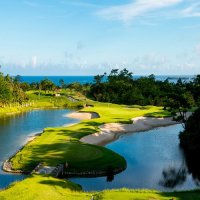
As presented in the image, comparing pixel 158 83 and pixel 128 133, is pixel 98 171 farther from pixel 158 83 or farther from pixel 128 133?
pixel 158 83

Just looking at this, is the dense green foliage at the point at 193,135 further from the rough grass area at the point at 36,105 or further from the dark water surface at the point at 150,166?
the rough grass area at the point at 36,105

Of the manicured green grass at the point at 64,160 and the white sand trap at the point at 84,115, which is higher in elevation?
the white sand trap at the point at 84,115

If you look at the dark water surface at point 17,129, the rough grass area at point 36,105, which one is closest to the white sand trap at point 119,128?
the dark water surface at point 17,129

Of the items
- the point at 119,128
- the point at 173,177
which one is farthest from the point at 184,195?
the point at 119,128

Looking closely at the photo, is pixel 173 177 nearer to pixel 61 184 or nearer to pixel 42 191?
pixel 61 184

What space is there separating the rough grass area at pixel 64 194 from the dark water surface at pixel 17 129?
9.15m

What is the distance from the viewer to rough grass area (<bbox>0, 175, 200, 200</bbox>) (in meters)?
35.1

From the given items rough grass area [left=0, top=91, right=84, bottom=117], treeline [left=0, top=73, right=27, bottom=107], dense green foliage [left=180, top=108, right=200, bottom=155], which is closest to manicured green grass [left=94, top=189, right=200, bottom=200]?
dense green foliage [left=180, top=108, right=200, bottom=155]

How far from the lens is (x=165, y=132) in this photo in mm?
98812

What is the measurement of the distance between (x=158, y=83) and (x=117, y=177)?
146 m

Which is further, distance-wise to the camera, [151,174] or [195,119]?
[195,119]

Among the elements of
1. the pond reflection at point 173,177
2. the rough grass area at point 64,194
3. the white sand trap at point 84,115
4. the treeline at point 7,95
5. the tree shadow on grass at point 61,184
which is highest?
the treeline at point 7,95

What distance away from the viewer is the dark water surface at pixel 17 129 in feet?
181

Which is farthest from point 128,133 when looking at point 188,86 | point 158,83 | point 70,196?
point 158,83
